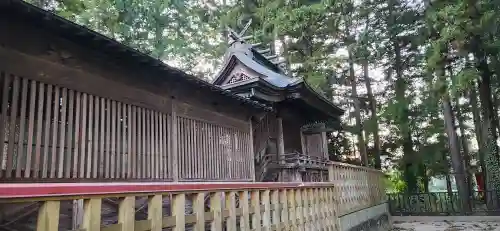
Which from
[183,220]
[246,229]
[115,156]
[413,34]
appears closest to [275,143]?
Result: [115,156]

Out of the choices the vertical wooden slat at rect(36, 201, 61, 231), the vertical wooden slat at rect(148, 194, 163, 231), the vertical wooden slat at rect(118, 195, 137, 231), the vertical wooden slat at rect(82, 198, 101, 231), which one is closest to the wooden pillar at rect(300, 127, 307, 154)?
the vertical wooden slat at rect(148, 194, 163, 231)

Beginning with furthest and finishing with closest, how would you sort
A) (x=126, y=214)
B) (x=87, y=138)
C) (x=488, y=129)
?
(x=488, y=129), (x=87, y=138), (x=126, y=214)

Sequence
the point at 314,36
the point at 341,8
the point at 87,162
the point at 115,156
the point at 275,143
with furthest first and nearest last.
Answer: the point at 314,36
the point at 341,8
the point at 275,143
the point at 115,156
the point at 87,162

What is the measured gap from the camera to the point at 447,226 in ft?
40.2

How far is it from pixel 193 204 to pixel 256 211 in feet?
3.46

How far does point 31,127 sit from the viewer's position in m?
4.05

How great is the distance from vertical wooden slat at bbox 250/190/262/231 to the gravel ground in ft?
32.9

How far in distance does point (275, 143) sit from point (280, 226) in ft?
24.0

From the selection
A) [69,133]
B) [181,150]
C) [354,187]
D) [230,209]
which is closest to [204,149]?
[181,150]

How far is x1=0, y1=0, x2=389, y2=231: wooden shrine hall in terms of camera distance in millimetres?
2318

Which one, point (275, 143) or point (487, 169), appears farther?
point (487, 169)

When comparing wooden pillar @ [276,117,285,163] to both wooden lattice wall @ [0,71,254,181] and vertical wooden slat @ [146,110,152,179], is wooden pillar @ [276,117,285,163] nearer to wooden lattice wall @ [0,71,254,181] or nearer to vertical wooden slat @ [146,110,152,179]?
wooden lattice wall @ [0,71,254,181]

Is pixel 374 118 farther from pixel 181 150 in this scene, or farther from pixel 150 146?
pixel 150 146

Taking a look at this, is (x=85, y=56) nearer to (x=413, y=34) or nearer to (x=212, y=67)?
(x=212, y=67)
